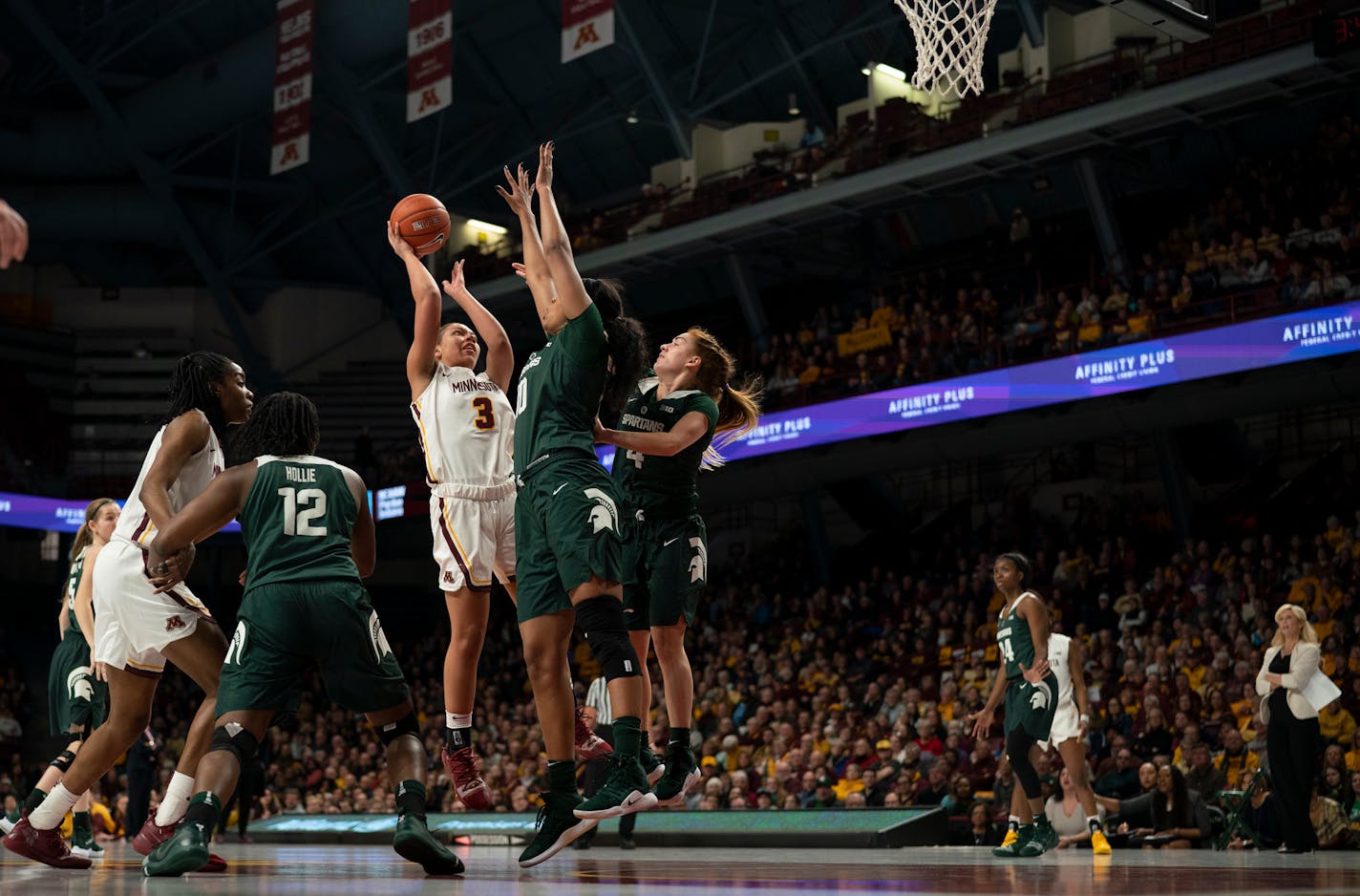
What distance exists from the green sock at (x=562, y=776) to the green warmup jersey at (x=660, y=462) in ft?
5.02

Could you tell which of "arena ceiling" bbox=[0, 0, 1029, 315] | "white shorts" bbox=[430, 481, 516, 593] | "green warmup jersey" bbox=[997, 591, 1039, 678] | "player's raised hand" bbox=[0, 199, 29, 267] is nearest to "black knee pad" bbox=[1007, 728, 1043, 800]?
"green warmup jersey" bbox=[997, 591, 1039, 678]

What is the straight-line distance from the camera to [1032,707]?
10656 millimetres

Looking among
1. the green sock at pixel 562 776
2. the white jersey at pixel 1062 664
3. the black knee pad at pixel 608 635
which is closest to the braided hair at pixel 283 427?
the black knee pad at pixel 608 635

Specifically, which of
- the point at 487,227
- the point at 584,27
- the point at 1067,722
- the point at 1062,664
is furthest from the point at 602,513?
the point at 487,227

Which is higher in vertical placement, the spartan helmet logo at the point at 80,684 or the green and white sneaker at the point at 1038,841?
the spartan helmet logo at the point at 80,684

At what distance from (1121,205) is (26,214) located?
21.7 m

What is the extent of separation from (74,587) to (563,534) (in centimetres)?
530

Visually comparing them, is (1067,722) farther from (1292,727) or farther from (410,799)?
(410,799)

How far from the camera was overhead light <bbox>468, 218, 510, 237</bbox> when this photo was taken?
3017cm

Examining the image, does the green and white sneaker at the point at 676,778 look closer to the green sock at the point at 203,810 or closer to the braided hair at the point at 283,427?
the green sock at the point at 203,810

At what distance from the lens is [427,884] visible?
518 centimetres

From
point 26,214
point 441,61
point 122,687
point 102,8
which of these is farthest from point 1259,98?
point 26,214

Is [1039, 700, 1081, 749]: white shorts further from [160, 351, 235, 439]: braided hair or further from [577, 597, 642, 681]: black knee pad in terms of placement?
[160, 351, 235, 439]: braided hair

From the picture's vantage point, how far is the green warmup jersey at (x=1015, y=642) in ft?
35.8
